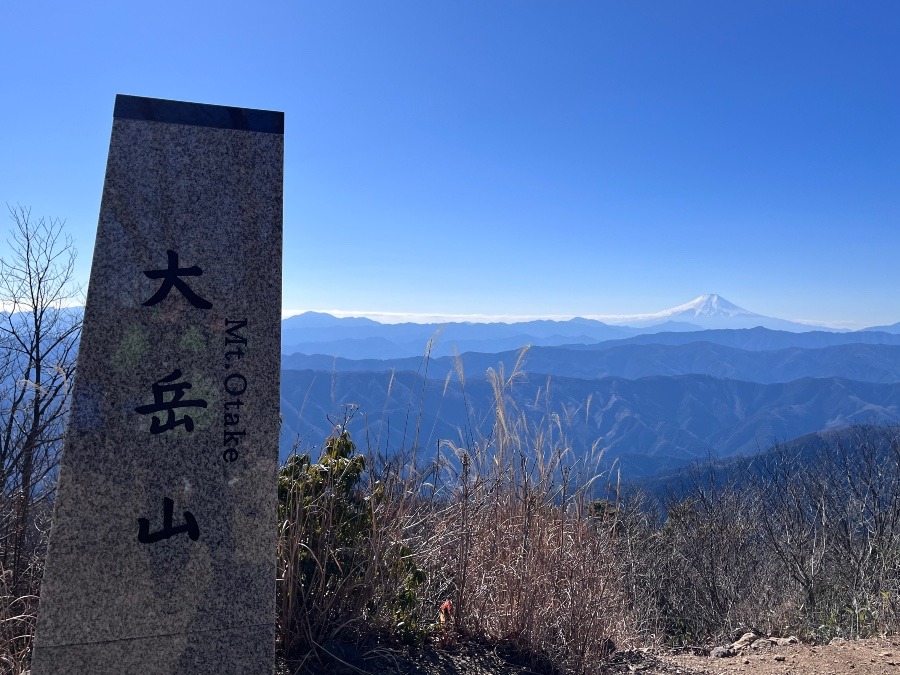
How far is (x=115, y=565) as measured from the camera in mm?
2029

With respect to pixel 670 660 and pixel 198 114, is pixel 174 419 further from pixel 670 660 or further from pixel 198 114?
pixel 670 660

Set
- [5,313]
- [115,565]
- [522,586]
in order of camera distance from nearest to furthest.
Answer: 1. [115,565]
2. [522,586]
3. [5,313]

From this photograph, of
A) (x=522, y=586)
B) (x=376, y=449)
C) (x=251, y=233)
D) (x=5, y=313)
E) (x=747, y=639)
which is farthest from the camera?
→ (x=5, y=313)

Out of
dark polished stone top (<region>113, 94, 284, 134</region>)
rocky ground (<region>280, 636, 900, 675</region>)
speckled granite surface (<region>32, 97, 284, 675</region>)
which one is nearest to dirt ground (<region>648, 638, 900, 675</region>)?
rocky ground (<region>280, 636, 900, 675</region>)

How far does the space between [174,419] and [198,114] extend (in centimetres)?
117

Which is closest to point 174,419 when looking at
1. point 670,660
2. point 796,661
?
point 670,660

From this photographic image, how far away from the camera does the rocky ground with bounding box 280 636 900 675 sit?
2580 mm

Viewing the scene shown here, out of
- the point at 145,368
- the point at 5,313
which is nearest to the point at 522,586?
the point at 145,368

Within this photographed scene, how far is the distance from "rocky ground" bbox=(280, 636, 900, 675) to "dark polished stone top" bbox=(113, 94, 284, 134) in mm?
2184

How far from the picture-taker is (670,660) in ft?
11.8

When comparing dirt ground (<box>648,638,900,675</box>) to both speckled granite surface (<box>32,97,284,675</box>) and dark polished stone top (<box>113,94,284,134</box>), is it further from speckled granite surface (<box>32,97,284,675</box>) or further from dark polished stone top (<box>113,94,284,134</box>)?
dark polished stone top (<box>113,94,284,134</box>)

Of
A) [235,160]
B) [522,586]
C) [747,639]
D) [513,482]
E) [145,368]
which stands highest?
[235,160]

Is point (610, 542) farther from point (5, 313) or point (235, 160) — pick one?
point (5, 313)

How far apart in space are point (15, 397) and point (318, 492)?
1008cm
